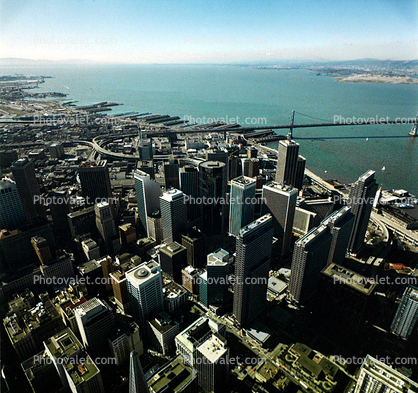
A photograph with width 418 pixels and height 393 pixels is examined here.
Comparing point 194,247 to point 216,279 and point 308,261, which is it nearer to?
point 216,279

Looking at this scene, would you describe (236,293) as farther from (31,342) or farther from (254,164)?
(254,164)

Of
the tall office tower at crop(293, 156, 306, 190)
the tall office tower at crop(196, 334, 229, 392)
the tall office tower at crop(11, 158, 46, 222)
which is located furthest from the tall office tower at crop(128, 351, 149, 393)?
the tall office tower at crop(293, 156, 306, 190)

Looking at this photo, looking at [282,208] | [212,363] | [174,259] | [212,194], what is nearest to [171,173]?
[212,194]

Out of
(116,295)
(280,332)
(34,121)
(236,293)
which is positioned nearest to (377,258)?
(280,332)

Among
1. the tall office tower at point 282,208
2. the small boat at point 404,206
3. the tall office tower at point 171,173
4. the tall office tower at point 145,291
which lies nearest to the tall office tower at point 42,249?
the tall office tower at point 145,291

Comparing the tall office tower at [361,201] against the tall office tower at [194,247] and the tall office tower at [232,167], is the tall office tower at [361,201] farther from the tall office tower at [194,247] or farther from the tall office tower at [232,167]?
the tall office tower at [232,167]
